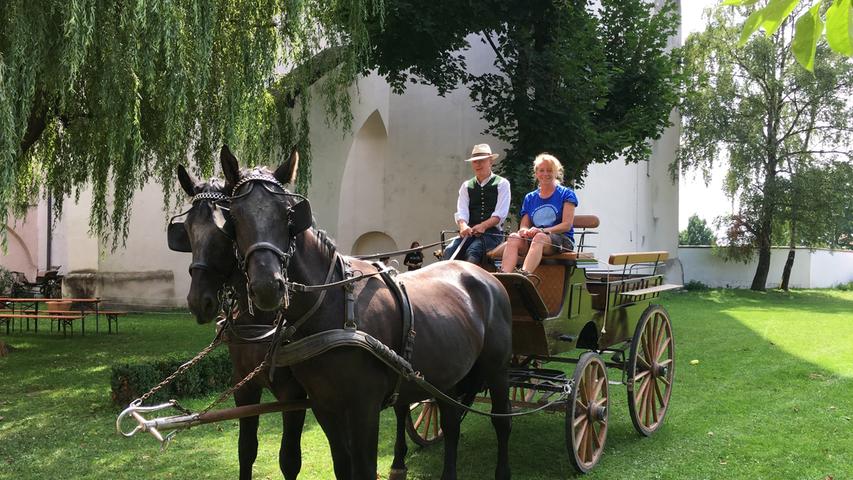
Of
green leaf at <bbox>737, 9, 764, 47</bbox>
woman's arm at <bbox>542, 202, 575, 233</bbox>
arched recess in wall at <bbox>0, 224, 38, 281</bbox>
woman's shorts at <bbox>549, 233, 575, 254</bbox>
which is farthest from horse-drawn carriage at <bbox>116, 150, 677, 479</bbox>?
arched recess in wall at <bbox>0, 224, 38, 281</bbox>

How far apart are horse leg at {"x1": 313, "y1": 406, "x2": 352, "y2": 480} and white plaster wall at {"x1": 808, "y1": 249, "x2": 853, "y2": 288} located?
32.3 m

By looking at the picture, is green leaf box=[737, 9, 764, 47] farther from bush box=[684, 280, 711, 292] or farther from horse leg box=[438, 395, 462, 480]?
bush box=[684, 280, 711, 292]

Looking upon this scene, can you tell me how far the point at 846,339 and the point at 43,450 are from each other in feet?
42.7

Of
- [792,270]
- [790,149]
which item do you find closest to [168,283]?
[790,149]

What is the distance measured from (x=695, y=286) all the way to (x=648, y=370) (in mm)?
25327

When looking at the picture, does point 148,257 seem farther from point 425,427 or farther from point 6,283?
point 425,427

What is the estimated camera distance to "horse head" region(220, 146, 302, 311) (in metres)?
2.66

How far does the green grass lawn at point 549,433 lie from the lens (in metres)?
5.16

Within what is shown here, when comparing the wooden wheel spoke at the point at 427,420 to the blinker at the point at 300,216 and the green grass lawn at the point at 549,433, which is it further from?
the blinker at the point at 300,216

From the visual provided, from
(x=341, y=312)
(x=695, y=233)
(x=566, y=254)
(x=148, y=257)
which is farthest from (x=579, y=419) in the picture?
(x=695, y=233)

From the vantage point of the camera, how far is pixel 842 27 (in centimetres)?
178

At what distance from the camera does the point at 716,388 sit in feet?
27.1

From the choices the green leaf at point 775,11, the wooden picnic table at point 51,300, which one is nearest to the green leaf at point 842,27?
the green leaf at point 775,11

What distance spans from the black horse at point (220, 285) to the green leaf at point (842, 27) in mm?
2298
